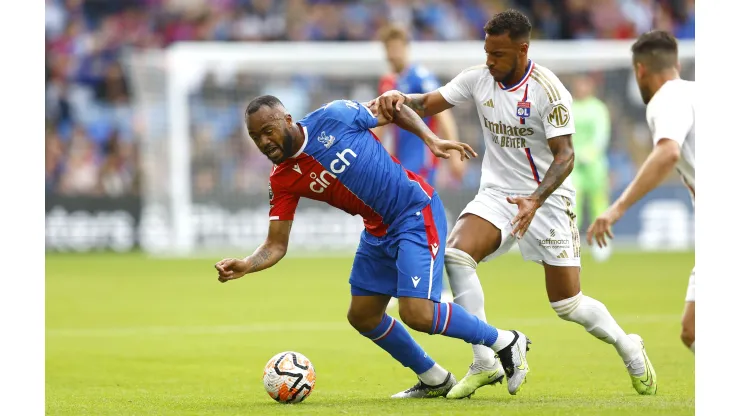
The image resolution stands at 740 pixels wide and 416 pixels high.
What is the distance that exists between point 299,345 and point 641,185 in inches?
185

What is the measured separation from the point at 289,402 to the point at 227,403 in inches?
14.4

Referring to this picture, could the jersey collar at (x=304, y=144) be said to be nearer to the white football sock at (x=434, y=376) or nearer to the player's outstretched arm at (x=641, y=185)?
the white football sock at (x=434, y=376)

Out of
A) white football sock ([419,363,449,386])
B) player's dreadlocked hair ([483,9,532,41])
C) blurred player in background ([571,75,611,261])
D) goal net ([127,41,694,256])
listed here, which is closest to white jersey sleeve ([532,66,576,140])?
player's dreadlocked hair ([483,9,532,41])

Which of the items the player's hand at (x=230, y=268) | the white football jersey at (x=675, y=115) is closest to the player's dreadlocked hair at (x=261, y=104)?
the player's hand at (x=230, y=268)

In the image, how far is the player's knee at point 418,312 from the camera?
246 inches

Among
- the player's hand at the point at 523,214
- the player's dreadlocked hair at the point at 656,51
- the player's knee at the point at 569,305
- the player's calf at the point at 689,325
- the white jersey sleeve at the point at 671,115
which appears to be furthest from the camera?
the player's knee at the point at 569,305

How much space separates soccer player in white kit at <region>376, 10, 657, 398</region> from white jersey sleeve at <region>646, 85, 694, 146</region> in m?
0.63

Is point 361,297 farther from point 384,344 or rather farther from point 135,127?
point 135,127

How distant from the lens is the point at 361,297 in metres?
6.59

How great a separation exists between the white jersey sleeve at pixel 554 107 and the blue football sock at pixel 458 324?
1.15 meters

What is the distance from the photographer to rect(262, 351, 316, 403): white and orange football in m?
6.37

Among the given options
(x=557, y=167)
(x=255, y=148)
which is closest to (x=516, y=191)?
(x=557, y=167)
